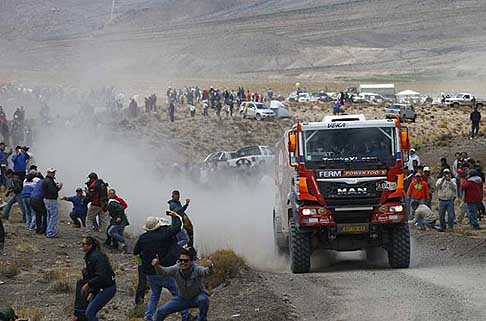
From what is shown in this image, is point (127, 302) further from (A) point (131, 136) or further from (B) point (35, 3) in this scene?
(B) point (35, 3)

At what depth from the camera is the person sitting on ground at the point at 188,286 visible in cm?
1265

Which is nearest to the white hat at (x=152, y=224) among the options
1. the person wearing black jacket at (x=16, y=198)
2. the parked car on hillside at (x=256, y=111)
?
the person wearing black jacket at (x=16, y=198)

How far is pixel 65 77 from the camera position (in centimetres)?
10856

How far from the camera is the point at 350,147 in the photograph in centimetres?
1848

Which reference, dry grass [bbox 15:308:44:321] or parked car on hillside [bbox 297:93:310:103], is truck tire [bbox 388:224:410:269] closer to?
dry grass [bbox 15:308:44:321]

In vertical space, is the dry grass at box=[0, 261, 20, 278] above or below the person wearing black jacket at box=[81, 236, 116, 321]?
below

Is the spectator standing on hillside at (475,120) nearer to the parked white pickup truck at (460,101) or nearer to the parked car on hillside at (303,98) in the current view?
A: the parked white pickup truck at (460,101)

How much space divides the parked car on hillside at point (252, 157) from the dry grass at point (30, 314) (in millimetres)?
24722

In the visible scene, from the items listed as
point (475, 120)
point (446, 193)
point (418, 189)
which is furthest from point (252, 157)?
point (446, 193)

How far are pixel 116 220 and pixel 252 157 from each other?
19788mm

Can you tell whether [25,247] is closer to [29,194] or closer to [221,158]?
[29,194]

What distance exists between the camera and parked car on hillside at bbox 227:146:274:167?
41.1 m

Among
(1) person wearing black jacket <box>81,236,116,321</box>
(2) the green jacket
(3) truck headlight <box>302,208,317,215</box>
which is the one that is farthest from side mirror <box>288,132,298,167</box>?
(1) person wearing black jacket <box>81,236,116,321</box>

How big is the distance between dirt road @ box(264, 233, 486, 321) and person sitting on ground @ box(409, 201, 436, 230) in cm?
290
